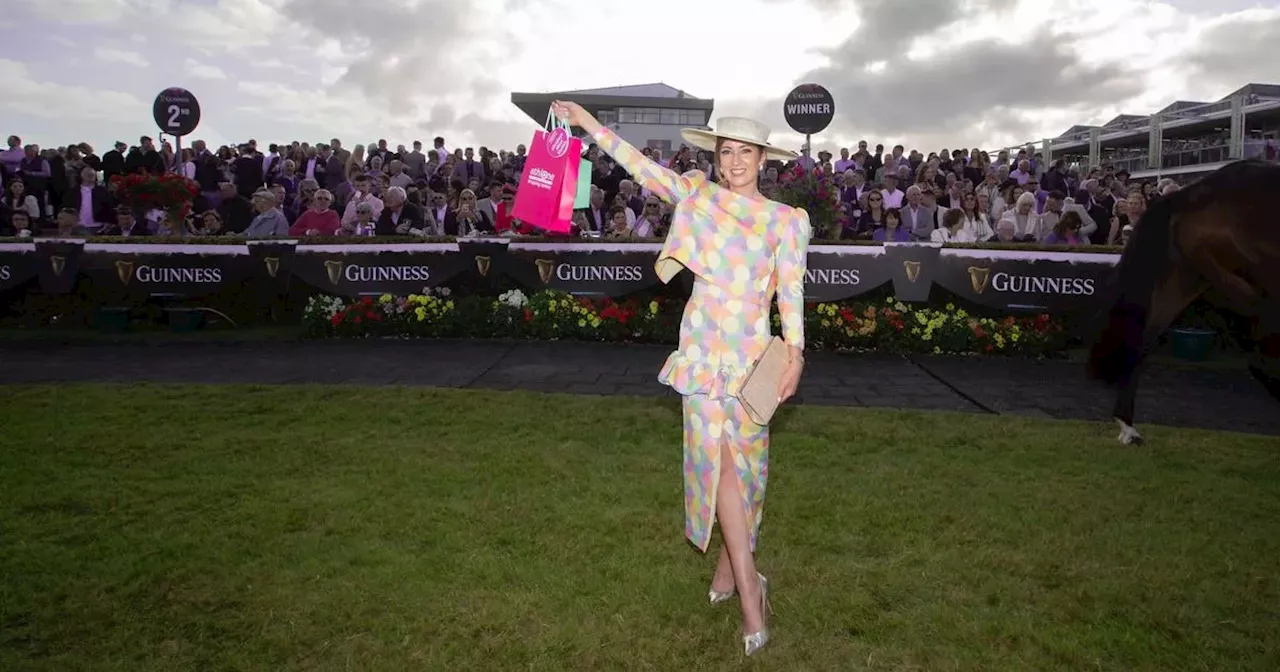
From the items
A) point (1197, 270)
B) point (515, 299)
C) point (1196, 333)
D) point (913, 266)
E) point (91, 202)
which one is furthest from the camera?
point (91, 202)

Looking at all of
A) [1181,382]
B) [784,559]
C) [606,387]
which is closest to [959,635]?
[784,559]

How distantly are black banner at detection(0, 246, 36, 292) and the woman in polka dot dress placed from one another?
12.7m

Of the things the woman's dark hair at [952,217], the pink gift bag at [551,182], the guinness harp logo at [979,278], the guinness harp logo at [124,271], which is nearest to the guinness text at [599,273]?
the guinness harp logo at [979,278]

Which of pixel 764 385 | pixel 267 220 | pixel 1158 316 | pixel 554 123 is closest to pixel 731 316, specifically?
pixel 764 385

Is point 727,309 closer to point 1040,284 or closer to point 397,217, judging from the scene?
point 1040,284

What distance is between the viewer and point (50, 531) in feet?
16.0

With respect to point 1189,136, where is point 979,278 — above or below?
below

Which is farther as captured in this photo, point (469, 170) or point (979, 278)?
point (469, 170)

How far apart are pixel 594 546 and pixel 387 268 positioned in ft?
27.9

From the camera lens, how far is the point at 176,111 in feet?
52.3

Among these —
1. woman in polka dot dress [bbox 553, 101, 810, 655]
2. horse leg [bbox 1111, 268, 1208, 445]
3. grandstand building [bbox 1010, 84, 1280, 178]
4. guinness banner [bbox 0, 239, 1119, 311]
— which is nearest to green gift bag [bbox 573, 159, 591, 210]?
woman in polka dot dress [bbox 553, 101, 810, 655]

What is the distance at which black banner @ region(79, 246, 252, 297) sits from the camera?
12.6m

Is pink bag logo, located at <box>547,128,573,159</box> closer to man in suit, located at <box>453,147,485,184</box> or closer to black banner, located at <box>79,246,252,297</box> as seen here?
black banner, located at <box>79,246,252,297</box>

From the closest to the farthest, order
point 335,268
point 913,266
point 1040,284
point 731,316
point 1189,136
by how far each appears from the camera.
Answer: point 731,316, point 1040,284, point 913,266, point 335,268, point 1189,136
